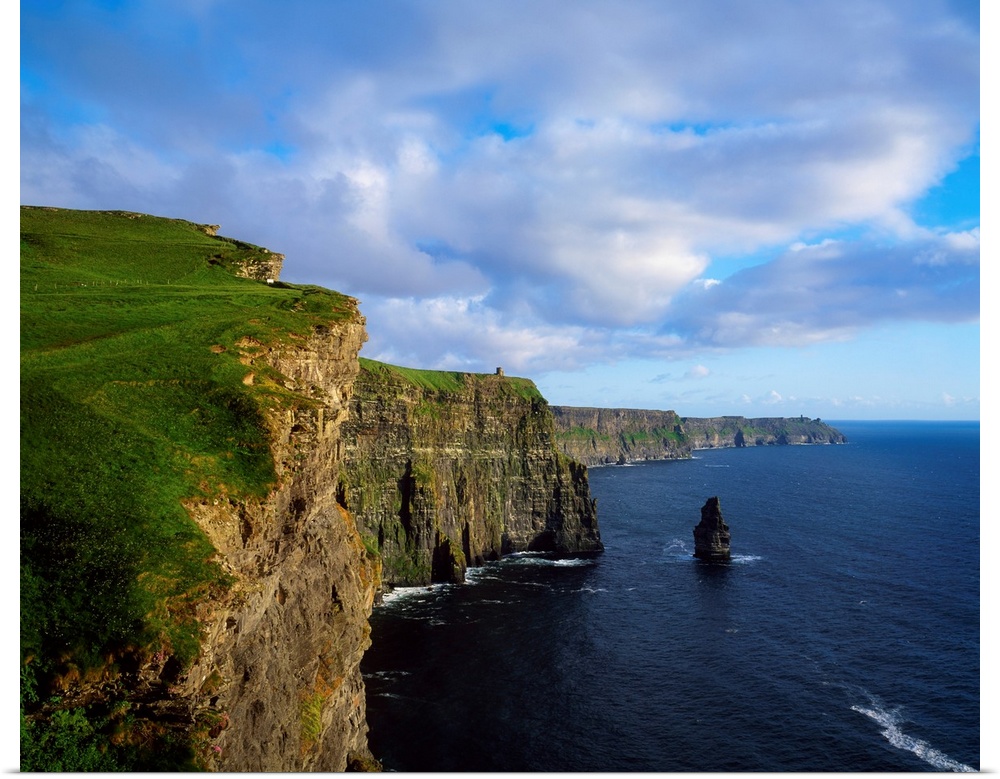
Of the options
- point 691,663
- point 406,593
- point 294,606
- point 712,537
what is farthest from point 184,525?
point 712,537

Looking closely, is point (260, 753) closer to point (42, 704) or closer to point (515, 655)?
point (42, 704)

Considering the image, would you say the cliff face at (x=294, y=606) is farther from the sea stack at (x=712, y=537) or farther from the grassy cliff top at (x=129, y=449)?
the sea stack at (x=712, y=537)

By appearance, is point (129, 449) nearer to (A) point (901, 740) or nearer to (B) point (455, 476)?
(A) point (901, 740)

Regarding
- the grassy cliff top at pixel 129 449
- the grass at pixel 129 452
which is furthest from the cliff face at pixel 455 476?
the grass at pixel 129 452

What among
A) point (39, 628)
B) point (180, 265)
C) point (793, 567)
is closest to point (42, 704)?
point (39, 628)

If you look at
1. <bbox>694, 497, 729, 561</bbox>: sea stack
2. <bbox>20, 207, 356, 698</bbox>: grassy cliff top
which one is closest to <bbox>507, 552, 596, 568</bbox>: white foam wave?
<bbox>694, 497, 729, 561</bbox>: sea stack
